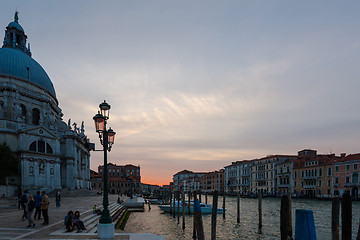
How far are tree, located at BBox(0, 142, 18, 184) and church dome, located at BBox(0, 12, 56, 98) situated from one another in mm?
16530

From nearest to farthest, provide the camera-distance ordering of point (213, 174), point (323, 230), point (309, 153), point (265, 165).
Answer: point (323, 230) < point (309, 153) < point (265, 165) < point (213, 174)

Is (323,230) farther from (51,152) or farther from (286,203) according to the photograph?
(51,152)

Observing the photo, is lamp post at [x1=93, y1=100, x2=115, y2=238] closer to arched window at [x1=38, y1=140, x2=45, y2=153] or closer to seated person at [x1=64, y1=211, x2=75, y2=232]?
seated person at [x1=64, y1=211, x2=75, y2=232]

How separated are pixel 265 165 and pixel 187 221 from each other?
59.6 meters

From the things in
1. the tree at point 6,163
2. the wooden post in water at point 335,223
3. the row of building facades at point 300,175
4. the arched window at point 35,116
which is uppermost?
the arched window at point 35,116

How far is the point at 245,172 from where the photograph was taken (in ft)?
294

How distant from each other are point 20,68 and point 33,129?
14.4 metres

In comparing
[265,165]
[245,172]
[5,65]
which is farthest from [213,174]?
[5,65]

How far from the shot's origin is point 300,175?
6444 centimetres

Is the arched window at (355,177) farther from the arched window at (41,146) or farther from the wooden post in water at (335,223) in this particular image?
the arched window at (41,146)

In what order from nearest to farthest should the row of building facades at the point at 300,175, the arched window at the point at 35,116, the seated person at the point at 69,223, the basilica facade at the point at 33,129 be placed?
the seated person at the point at 69,223 → the basilica facade at the point at 33,129 → the arched window at the point at 35,116 → the row of building facades at the point at 300,175

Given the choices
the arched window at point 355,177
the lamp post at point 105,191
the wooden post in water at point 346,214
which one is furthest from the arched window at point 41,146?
the arched window at point 355,177

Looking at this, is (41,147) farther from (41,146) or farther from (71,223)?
(71,223)

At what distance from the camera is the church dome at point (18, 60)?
47438 mm
